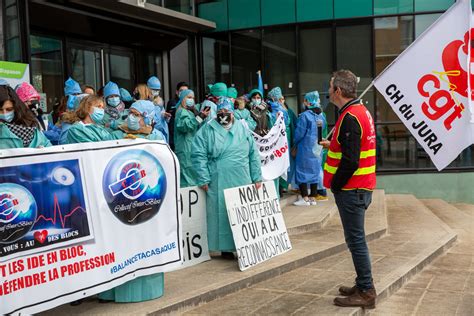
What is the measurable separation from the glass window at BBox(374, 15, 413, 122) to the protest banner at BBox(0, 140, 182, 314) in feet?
32.4

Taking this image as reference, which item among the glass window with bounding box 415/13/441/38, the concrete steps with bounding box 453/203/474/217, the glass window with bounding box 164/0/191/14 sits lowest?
the concrete steps with bounding box 453/203/474/217

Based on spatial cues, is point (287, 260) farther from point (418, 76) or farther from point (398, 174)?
point (398, 174)

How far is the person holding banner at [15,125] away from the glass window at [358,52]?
10.5 metres

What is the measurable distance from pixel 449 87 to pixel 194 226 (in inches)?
122

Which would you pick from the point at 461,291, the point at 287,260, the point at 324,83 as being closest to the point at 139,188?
the point at 287,260

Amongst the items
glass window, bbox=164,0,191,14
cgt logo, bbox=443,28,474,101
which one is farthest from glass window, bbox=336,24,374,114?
cgt logo, bbox=443,28,474,101

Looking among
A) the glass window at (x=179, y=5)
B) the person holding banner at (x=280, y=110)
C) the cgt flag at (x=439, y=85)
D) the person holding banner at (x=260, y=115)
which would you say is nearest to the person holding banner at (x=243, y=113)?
the person holding banner at (x=260, y=115)

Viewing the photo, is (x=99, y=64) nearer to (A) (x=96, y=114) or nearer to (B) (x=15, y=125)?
(A) (x=96, y=114)

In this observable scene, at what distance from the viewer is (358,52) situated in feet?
44.7

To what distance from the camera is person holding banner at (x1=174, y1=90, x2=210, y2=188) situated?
7.67 metres

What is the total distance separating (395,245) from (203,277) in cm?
308

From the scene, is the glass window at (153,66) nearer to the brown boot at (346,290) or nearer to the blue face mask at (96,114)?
the blue face mask at (96,114)

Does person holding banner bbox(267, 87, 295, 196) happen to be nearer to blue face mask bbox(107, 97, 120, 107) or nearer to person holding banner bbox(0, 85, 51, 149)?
blue face mask bbox(107, 97, 120, 107)

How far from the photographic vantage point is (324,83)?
13758 mm
